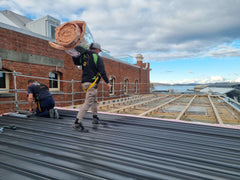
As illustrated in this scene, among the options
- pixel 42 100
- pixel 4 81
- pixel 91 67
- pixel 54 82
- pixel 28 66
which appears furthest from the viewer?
pixel 54 82

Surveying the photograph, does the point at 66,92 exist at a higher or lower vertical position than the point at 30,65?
lower

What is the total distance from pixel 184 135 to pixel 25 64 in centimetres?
686

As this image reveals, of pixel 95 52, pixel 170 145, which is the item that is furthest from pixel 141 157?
pixel 95 52

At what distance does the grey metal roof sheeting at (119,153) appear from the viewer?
143 cm

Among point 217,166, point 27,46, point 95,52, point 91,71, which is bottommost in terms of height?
point 217,166

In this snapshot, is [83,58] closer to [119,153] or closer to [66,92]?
[119,153]

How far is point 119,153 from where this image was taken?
1.88m

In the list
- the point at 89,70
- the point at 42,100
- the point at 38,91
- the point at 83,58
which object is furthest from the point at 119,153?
the point at 38,91

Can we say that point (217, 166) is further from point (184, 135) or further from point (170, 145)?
point (184, 135)

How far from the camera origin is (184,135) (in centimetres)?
266

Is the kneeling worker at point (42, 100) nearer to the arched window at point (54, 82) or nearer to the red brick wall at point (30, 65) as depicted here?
the red brick wall at point (30, 65)

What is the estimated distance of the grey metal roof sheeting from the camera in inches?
56.2

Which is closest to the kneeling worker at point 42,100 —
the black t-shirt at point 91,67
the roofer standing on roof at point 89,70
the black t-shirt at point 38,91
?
the black t-shirt at point 38,91

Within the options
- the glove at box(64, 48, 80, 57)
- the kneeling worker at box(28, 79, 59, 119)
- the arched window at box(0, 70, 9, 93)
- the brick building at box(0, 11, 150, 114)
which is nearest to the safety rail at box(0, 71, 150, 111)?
the brick building at box(0, 11, 150, 114)
